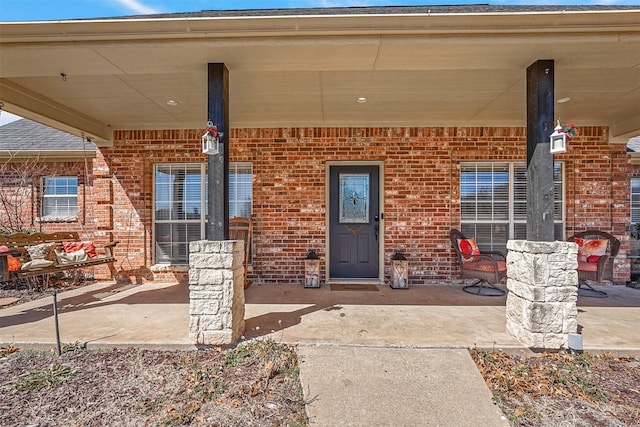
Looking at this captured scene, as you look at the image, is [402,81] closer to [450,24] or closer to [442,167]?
[450,24]

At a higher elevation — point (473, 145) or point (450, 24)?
point (450, 24)

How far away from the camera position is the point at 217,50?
104 inches

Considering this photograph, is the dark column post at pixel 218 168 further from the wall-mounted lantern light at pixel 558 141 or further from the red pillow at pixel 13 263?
the red pillow at pixel 13 263

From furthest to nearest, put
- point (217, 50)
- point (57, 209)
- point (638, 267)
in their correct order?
point (57, 209)
point (638, 267)
point (217, 50)

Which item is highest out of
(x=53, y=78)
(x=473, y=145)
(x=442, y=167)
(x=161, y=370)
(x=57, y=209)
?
(x=53, y=78)

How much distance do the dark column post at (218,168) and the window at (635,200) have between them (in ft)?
27.8

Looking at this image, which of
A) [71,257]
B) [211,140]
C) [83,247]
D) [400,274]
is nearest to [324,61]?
[211,140]

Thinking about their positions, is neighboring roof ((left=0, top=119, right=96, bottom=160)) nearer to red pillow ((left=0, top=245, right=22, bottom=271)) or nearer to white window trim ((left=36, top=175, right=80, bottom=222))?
white window trim ((left=36, top=175, right=80, bottom=222))

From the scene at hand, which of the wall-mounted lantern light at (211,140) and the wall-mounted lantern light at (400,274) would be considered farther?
the wall-mounted lantern light at (400,274)

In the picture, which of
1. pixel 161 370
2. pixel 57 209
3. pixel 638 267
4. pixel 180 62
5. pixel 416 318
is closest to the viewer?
pixel 161 370

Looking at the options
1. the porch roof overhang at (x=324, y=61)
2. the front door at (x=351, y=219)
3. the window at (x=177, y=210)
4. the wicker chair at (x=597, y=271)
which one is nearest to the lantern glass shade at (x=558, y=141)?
the porch roof overhang at (x=324, y=61)

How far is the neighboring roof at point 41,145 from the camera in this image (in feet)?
19.7

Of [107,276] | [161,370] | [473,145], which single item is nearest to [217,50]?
[161,370]

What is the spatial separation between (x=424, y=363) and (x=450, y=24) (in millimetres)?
2715
